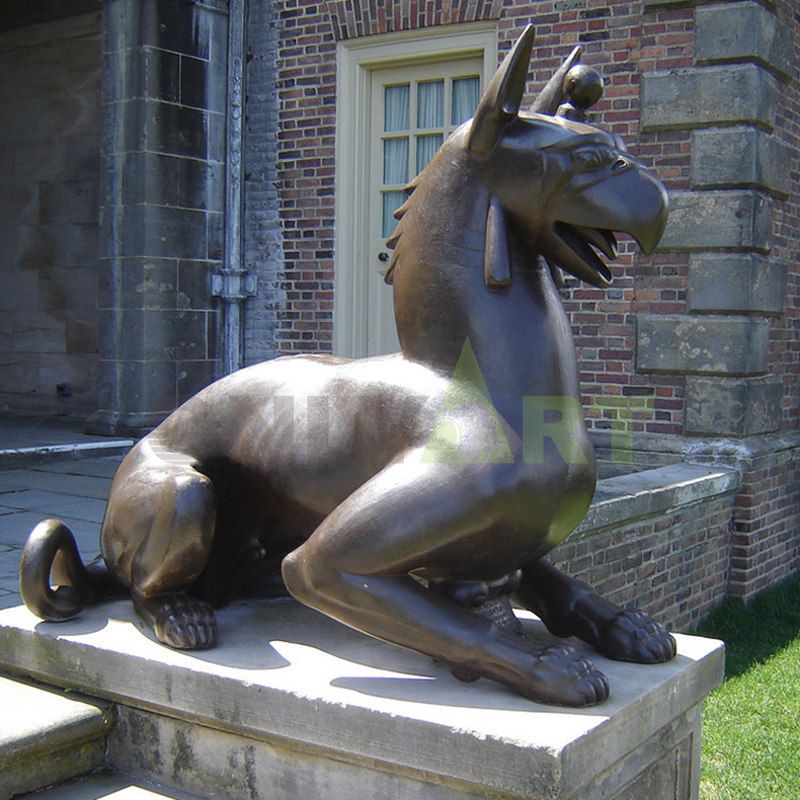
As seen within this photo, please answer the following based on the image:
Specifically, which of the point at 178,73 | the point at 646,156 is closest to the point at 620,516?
the point at 646,156

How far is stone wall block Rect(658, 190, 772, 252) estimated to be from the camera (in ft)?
21.5

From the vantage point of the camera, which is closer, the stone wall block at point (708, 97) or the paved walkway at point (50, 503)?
the paved walkway at point (50, 503)

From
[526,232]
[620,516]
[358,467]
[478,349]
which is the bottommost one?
[620,516]

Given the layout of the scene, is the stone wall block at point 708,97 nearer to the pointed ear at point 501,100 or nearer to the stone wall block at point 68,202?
the pointed ear at point 501,100

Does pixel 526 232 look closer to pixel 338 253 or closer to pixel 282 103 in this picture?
pixel 338 253

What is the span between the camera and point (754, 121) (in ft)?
21.5

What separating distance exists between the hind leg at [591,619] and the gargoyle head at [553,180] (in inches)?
27.1

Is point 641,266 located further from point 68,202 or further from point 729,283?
point 68,202

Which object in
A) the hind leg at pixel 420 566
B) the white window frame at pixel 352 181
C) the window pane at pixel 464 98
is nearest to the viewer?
the hind leg at pixel 420 566

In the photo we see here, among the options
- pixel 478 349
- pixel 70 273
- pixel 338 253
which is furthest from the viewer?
pixel 70 273

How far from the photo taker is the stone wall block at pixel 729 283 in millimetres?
6551

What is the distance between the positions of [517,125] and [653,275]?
4934mm

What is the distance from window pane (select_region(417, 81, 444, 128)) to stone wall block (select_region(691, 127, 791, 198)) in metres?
2.24

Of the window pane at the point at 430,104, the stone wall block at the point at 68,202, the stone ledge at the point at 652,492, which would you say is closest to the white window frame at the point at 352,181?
the window pane at the point at 430,104
